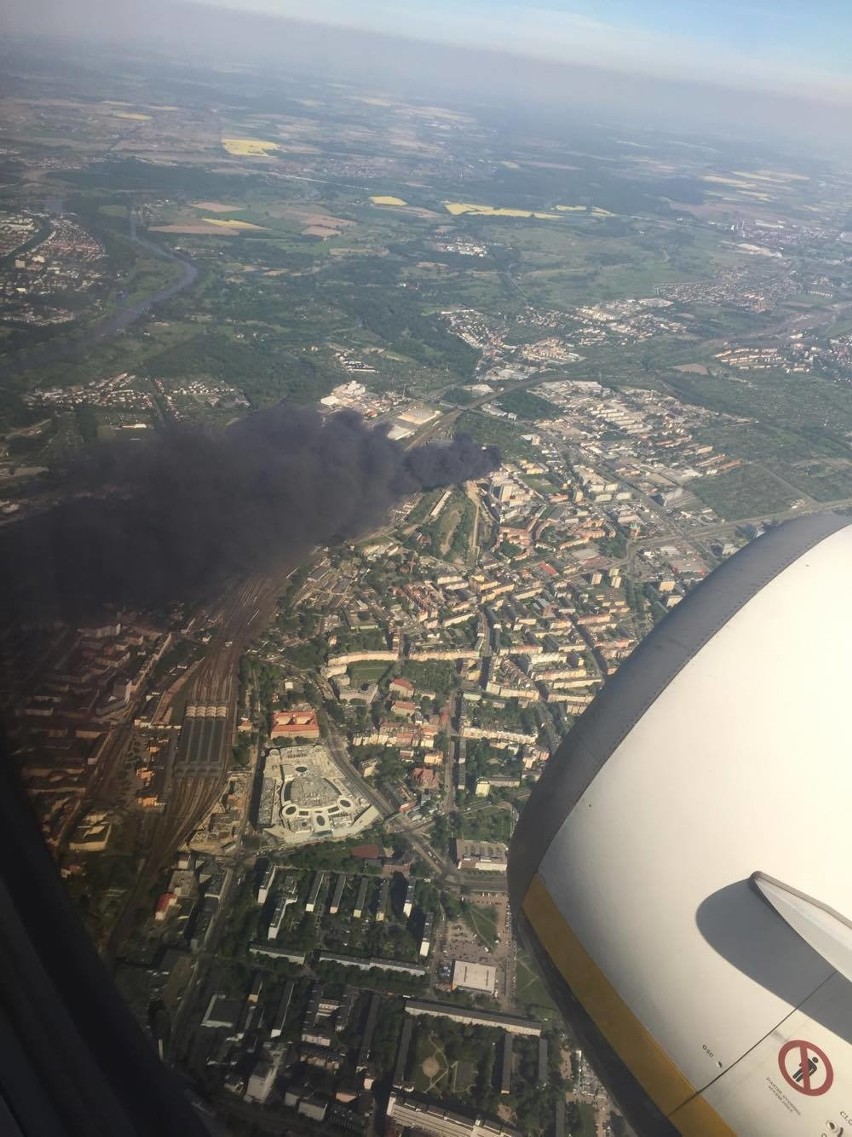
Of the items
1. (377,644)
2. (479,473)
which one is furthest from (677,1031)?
(479,473)

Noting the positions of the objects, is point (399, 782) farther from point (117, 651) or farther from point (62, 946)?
point (62, 946)

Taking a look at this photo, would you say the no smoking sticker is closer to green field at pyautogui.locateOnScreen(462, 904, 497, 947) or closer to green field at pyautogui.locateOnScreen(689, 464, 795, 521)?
green field at pyautogui.locateOnScreen(462, 904, 497, 947)

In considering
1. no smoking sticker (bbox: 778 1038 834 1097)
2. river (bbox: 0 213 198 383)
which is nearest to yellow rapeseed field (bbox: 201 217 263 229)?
river (bbox: 0 213 198 383)

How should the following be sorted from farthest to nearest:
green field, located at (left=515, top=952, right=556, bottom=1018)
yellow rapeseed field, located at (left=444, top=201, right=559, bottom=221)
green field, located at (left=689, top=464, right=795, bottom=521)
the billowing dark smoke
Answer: yellow rapeseed field, located at (left=444, top=201, right=559, bottom=221) → green field, located at (left=689, top=464, right=795, bottom=521) → the billowing dark smoke → green field, located at (left=515, top=952, right=556, bottom=1018)

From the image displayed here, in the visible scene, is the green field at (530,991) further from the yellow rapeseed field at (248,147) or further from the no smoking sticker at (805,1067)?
the yellow rapeseed field at (248,147)

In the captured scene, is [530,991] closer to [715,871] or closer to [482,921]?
[482,921]
